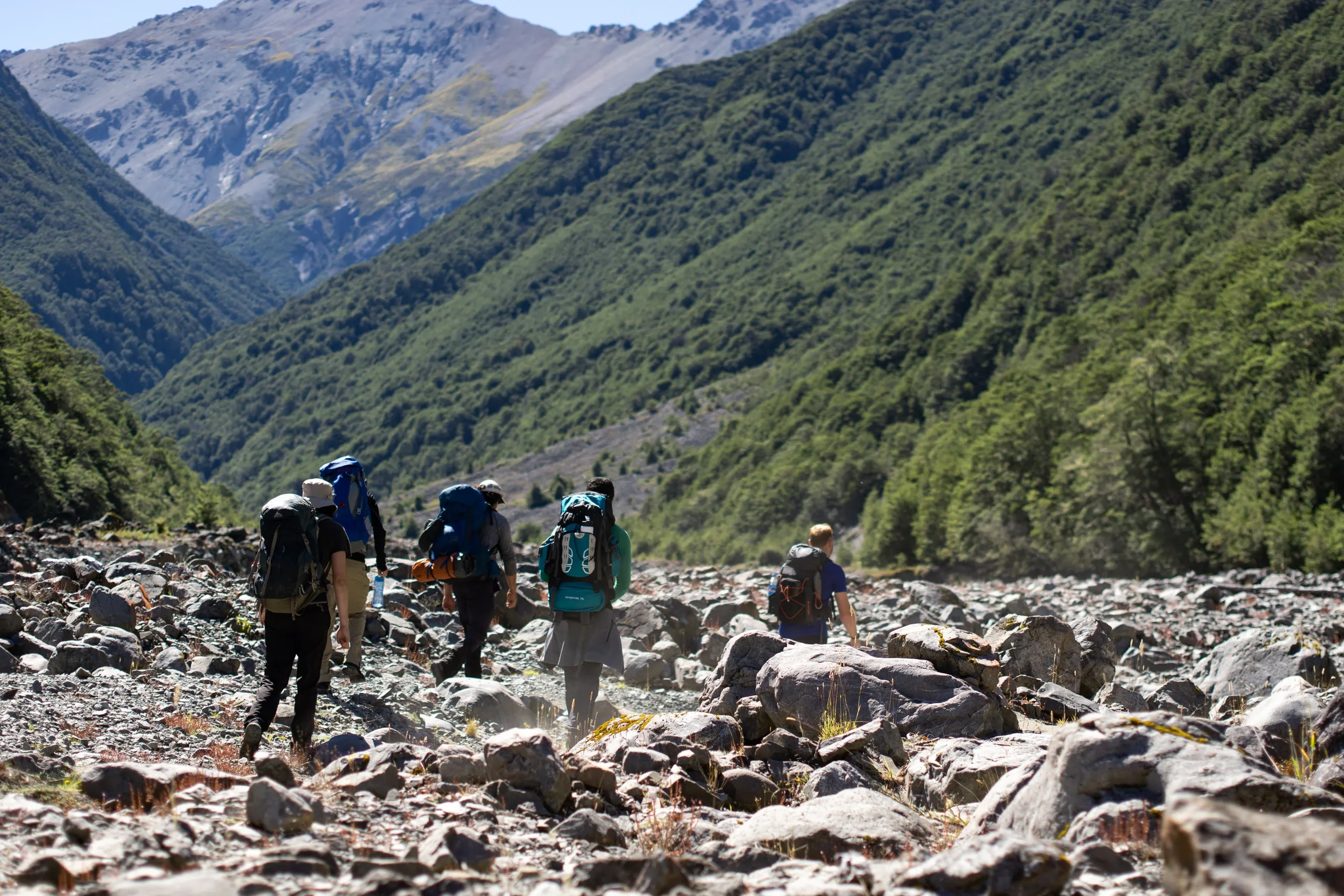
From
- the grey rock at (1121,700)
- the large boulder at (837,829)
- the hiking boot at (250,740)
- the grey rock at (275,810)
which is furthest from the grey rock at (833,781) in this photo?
the hiking boot at (250,740)

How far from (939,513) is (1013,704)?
51229 mm

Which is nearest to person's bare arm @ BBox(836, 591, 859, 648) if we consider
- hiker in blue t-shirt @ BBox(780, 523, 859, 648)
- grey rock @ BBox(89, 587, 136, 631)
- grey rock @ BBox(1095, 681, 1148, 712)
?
hiker in blue t-shirt @ BBox(780, 523, 859, 648)

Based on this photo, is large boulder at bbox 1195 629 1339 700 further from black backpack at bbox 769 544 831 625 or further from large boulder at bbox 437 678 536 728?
large boulder at bbox 437 678 536 728

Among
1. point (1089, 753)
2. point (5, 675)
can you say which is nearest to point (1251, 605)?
point (1089, 753)

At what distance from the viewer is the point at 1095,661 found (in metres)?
10.7

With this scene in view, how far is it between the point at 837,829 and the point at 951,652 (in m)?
3.24

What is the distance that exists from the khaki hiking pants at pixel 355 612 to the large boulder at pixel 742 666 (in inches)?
125

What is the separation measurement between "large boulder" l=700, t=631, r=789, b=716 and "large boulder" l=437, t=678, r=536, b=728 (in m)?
1.69

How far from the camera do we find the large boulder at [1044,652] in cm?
1033

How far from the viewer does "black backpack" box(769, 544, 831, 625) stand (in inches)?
390

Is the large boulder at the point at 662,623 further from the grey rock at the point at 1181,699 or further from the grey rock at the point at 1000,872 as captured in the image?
the grey rock at the point at 1000,872

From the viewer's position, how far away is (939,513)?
59.1m

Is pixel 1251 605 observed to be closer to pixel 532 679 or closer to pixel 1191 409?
pixel 532 679

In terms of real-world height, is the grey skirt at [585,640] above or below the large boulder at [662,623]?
above
